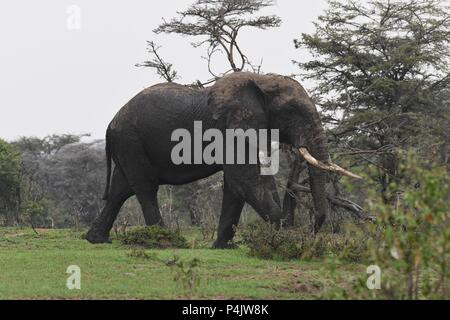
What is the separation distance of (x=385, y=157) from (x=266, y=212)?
9044mm

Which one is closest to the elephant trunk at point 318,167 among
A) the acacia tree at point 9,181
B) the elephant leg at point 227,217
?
the elephant leg at point 227,217

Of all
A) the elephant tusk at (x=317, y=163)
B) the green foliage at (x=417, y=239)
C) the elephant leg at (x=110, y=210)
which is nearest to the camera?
the green foliage at (x=417, y=239)

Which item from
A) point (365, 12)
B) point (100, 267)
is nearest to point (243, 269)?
point (100, 267)

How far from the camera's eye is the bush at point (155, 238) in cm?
1478

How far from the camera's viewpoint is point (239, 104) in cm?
1426

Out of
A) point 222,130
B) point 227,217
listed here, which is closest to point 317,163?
point 222,130

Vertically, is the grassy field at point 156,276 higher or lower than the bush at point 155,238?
lower

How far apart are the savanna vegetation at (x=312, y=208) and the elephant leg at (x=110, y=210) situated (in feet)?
1.24

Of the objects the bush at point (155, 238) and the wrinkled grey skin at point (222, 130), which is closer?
the wrinkled grey skin at point (222, 130)

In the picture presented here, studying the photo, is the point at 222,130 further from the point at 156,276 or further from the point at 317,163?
the point at 156,276

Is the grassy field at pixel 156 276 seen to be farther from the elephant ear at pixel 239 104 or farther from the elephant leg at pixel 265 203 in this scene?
the elephant ear at pixel 239 104

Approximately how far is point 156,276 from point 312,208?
21.1ft

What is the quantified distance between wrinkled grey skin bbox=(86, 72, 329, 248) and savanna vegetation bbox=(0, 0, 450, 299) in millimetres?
597

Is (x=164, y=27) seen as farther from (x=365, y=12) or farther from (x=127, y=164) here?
(x=127, y=164)
